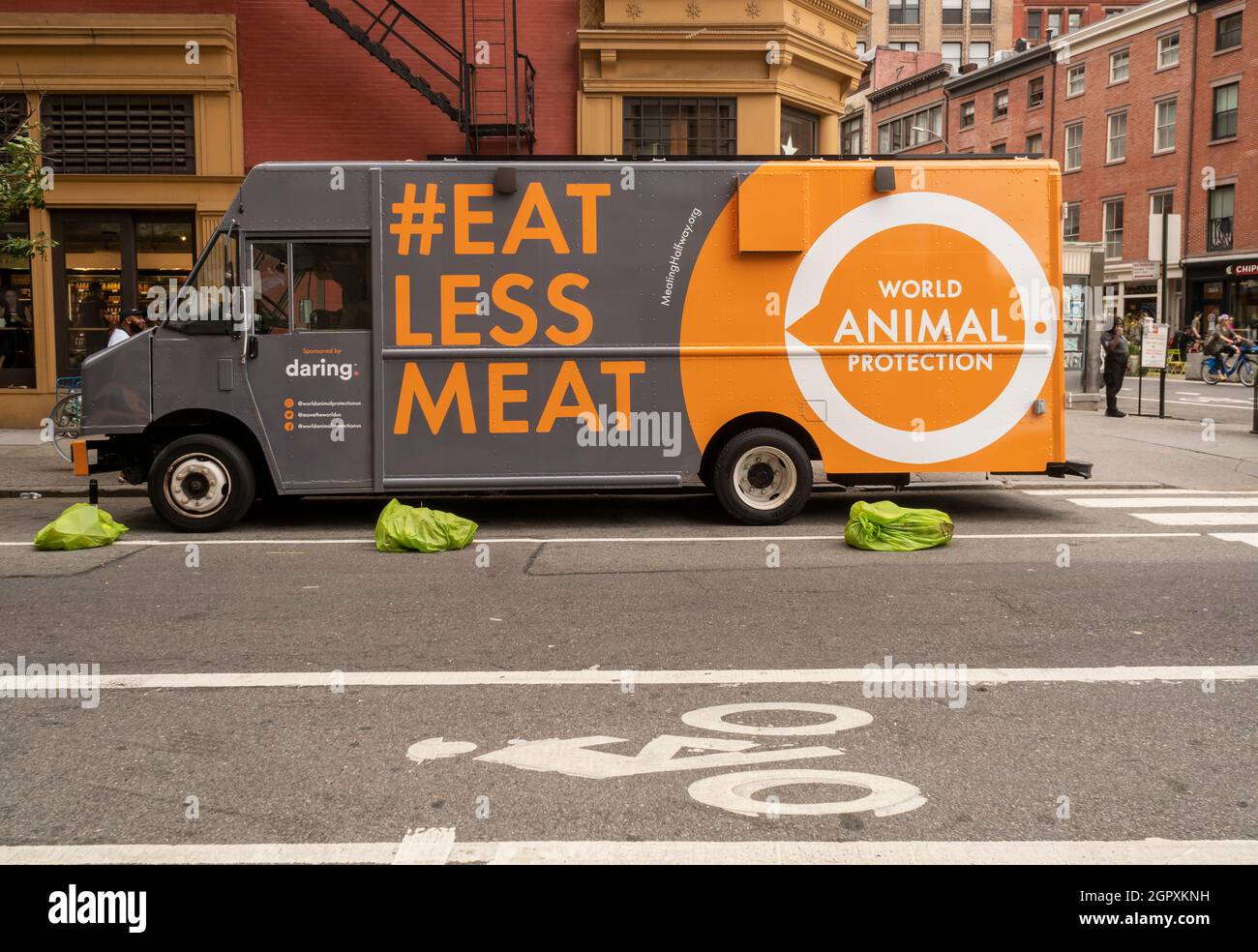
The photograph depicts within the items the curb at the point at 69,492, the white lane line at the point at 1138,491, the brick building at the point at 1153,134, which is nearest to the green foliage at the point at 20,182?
the curb at the point at 69,492

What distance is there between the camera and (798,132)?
62.6 ft

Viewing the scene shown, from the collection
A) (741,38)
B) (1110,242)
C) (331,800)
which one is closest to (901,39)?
(1110,242)

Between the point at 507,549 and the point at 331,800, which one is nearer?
the point at 331,800

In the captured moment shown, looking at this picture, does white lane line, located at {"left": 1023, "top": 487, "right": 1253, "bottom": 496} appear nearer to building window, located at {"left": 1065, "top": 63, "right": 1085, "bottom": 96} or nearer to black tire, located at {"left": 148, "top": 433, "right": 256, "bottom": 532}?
black tire, located at {"left": 148, "top": 433, "right": 256, "bottom": 532}

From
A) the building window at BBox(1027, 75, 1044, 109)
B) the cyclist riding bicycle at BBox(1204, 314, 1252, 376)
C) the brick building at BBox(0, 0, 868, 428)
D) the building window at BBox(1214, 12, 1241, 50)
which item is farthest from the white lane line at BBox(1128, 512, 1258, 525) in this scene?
the building window at BBox(1027, 75, 1044, 109)

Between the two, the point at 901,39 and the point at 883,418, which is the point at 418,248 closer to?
the point at 883,418

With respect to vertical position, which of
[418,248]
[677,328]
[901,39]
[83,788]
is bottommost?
[83,788]

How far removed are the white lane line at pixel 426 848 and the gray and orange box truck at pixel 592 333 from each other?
22.2 ft

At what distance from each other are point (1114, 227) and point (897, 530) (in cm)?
4622

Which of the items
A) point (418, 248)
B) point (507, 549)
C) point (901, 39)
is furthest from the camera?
point (901, 39)

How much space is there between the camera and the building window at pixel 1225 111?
4297 centimetres

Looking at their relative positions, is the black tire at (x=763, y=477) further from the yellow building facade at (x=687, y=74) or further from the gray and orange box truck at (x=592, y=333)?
the yellow building facade at (x=687, y=74)

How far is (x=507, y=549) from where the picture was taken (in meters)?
9.39

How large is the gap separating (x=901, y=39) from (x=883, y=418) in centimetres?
6565
